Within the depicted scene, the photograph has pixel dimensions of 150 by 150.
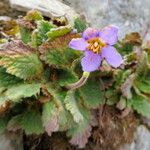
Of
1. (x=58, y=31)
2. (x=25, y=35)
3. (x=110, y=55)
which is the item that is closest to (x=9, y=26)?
(x=25, y=35)

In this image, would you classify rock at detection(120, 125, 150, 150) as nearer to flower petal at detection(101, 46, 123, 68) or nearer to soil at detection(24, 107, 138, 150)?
soil at detection(24, 107, 138, 150)

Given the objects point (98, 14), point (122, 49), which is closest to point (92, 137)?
point (122, 49)

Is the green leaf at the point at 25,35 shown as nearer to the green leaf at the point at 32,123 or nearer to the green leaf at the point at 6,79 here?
the green leaf at the point at 6,79

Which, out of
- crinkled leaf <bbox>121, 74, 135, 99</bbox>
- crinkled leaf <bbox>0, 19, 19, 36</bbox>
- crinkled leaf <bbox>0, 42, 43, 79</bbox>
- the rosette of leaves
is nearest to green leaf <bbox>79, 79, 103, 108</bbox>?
the rosette of leaves

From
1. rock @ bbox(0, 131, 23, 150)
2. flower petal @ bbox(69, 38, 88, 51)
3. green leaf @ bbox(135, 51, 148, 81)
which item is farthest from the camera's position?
green leaf @ bbox(135, 51, 148, 81)

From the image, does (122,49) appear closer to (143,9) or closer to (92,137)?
(92,137)

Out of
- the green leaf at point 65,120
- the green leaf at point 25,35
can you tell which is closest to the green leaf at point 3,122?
the green leaf at point 65,120
